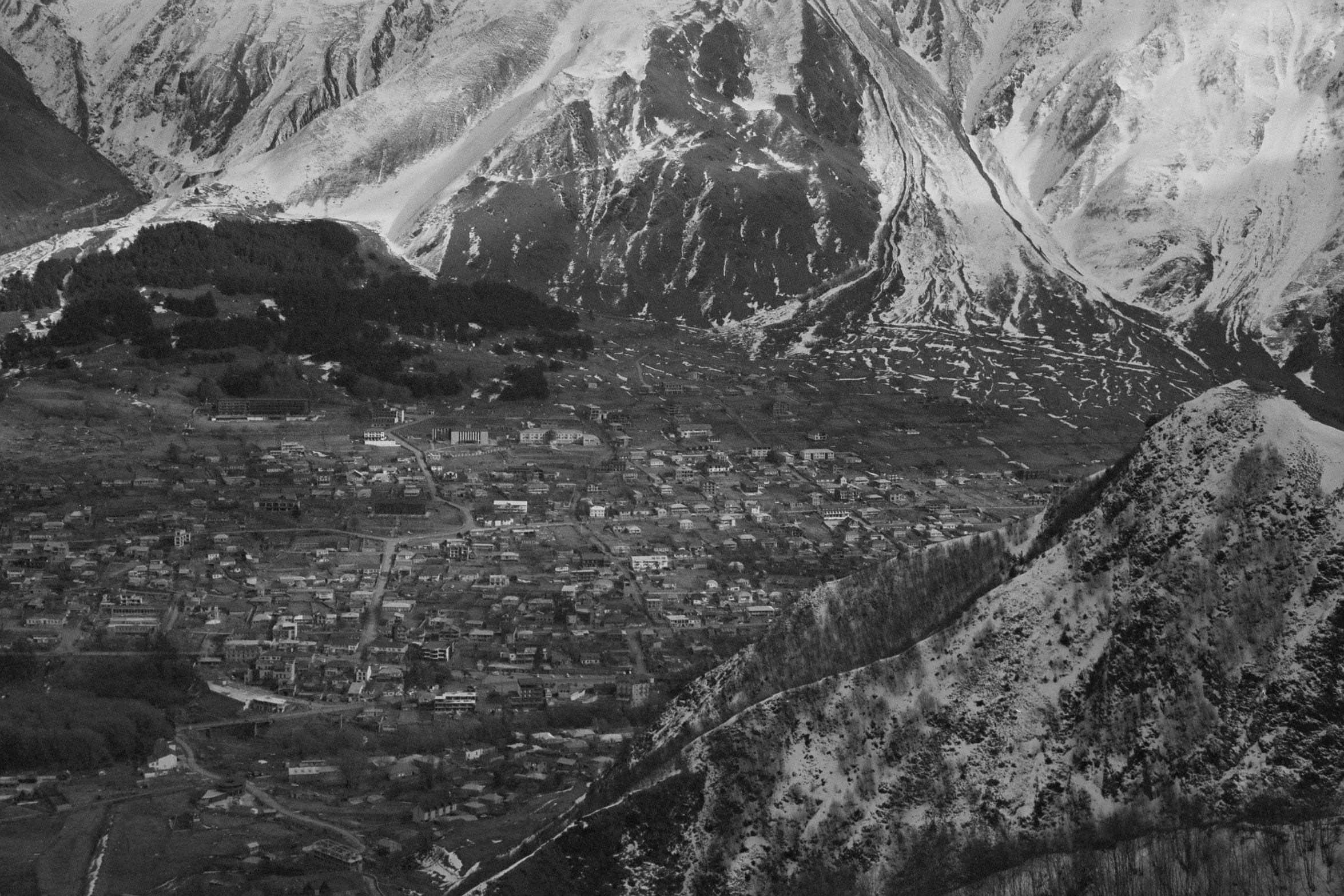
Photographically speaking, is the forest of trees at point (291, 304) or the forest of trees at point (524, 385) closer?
the forest of trees at point (524, 385)

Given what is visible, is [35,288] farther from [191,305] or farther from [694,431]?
[694,431]

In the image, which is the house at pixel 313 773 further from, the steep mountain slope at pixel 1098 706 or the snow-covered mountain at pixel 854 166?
the snow-covered mountain at pixel 854 166

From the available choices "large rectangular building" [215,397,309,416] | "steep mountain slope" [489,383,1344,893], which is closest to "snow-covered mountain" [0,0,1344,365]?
"large rectangular building" [215,397,309,416]

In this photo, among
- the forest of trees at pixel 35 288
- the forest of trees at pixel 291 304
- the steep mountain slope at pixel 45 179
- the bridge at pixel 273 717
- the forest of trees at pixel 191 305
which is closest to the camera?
the bridge at pixel 273 717

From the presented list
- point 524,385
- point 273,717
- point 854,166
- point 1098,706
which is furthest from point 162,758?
point 854,166

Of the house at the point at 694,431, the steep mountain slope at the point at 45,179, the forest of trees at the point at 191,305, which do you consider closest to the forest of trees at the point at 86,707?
the house at the point at 694,431

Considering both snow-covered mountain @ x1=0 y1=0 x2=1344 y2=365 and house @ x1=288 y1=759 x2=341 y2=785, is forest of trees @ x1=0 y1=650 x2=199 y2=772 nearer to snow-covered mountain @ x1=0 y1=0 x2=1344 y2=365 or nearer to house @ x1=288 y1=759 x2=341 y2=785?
house @ x1=288 y1=759 x2=341 y2=785
